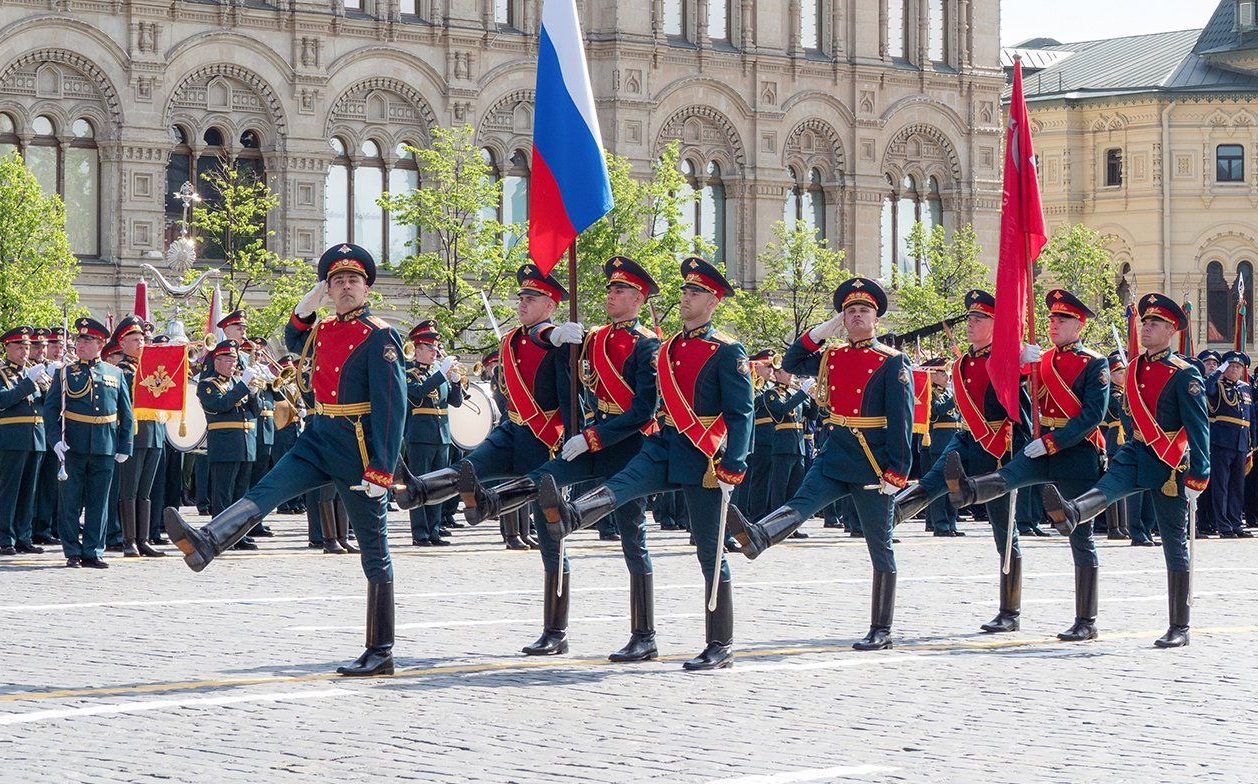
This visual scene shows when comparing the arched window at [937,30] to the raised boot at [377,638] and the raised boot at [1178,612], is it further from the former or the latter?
the raised boot at [377,638]

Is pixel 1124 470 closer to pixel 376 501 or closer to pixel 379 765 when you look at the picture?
pixel 376 501

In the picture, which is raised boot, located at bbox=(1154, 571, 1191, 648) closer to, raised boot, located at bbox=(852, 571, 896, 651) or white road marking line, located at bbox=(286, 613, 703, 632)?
raised boot, located at bbox=(852, 571, 896, 651)

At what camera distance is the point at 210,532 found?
10359 mm

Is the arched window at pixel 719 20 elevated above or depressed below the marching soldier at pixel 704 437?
above

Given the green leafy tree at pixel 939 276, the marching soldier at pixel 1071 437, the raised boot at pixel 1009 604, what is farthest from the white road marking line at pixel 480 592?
the green leafy tree at pixel 939 276

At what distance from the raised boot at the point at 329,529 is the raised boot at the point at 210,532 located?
8960 millimetres

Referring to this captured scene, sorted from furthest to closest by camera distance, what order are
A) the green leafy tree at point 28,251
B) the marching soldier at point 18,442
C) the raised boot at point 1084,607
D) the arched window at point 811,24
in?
the arched window at point 811,24 → the green leafy tree at point 28,251 → the marching soldier at point 18,442 → the raised boot at point 1084,607

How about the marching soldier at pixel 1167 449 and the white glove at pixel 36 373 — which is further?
the white glove at pixel 36 373

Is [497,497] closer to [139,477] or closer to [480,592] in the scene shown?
[480,592]

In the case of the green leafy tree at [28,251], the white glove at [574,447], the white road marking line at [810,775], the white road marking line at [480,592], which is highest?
the green leafy tree at [28,251]

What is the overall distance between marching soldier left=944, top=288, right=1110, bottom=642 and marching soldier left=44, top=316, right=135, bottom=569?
24.7 ft

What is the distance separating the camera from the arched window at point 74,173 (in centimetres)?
4138

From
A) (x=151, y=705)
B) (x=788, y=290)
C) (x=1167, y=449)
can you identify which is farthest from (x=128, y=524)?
(x=788, y=290)

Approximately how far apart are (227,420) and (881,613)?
956cm
